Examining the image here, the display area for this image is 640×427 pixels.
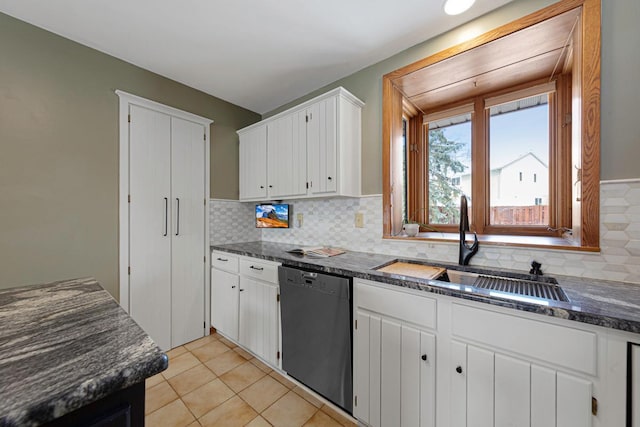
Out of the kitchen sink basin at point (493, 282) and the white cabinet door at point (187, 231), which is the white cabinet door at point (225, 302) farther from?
the kitchen sink basin at point (493, 282)

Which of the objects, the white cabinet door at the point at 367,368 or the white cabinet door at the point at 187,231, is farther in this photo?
the white cabinet door at the point at 187,231

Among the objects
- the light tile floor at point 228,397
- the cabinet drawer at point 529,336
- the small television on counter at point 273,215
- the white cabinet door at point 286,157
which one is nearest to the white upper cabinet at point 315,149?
the white cabinet door at point 286,157

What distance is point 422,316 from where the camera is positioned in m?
1.24

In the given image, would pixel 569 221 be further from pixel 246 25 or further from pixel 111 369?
pixel 246 25

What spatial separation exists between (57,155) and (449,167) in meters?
3.12

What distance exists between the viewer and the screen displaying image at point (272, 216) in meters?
2.80

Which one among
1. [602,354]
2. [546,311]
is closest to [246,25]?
[546,311]

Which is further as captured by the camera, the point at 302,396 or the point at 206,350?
the point at 206,350

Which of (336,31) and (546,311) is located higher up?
(336,31)

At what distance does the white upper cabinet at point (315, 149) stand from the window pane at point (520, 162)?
1100 mm

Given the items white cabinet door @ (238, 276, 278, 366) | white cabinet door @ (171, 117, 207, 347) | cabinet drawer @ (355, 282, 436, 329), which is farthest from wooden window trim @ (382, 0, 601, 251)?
white cabinet door @ (171, 117, 207, 347)

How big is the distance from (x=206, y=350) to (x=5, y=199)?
73.1 inches

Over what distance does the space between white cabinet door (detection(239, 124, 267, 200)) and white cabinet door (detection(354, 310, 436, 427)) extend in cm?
175

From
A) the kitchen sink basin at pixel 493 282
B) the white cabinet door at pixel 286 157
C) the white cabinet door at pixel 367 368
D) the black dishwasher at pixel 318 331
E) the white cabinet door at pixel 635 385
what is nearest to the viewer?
the white cabinet door at pixel 635 385
